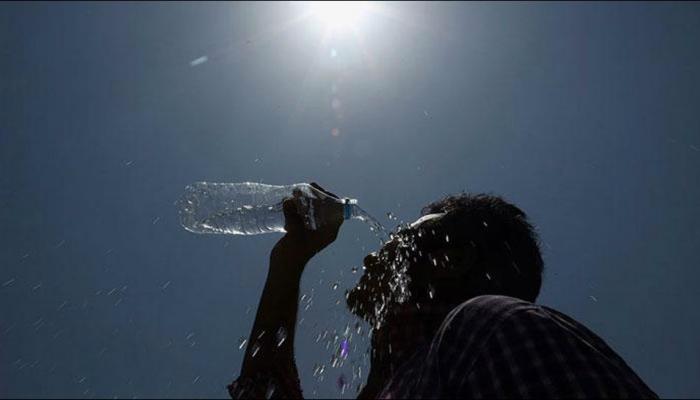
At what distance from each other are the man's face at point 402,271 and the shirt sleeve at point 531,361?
1.01 metres

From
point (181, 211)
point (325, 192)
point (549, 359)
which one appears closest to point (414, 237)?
point (325, 192)

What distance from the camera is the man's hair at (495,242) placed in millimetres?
2473

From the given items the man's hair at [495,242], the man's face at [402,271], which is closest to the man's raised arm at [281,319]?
the man's face at [402,271]

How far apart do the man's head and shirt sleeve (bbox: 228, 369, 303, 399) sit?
0.68 metres

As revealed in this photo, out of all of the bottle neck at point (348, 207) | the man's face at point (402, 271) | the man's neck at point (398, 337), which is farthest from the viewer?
the bottle neck at point (348, 207)

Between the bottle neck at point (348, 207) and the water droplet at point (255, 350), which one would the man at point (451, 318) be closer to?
the water droplet at point (255, 350)

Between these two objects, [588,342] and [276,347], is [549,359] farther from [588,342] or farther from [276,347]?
[276,347]

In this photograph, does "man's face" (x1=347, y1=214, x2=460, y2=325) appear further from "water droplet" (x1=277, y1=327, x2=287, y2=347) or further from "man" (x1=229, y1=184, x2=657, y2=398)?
"water droplet" (x1=277, y1=327, x2=287, y2=347)

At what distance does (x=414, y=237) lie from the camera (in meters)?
2.90

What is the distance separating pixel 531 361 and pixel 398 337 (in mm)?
1182

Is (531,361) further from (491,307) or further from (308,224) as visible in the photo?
(308,224)

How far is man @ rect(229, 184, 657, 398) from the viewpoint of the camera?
4.42ft

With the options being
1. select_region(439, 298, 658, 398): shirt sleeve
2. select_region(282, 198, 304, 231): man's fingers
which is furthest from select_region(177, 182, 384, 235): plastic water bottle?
select_region(439, 298, 658, 398): shirt sleeve

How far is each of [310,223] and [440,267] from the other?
1.38m
